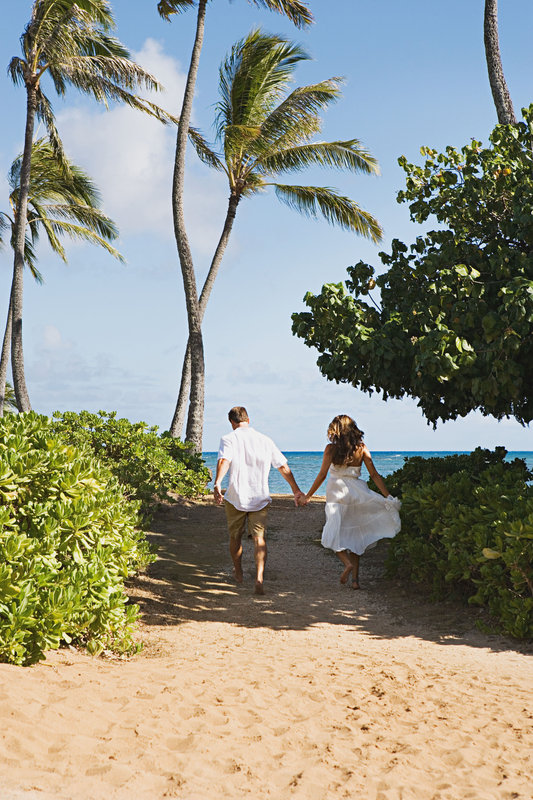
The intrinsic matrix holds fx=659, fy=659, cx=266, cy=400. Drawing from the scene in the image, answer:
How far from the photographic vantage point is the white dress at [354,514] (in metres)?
7.36

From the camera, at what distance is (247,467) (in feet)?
24.2

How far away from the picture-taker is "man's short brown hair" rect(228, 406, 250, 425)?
24.9 ft

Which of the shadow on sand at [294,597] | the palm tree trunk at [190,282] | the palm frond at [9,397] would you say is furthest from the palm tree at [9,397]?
the shadow on sand at [294,597]

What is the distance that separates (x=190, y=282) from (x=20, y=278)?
5.32 m

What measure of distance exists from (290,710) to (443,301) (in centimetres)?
498

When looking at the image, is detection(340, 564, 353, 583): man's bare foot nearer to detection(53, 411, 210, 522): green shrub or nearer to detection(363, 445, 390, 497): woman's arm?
detection(363, 445, 390, 497): woman's arm

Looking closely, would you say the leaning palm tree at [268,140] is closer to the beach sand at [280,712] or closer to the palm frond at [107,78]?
the palm frond at [107,78]

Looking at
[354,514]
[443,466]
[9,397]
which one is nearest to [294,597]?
[354,514]

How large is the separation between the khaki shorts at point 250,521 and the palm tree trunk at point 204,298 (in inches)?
341

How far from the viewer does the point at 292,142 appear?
54.9ft

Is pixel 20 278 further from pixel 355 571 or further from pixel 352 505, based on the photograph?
pixel 355 571

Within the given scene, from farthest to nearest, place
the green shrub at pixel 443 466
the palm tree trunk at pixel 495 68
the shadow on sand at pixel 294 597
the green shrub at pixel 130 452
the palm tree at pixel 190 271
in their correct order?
the palm tree at pixel 190 271
the green shrub at pixel 130 452
the palm tree trunk at pixel 495 68
the green shrub at pixel 443 466
the shadow on sand at pixel 294 597

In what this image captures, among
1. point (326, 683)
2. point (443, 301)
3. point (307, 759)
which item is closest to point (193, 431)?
point (443, 301)

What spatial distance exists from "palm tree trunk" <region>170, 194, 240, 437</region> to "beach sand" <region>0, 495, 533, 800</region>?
9.93 meters
